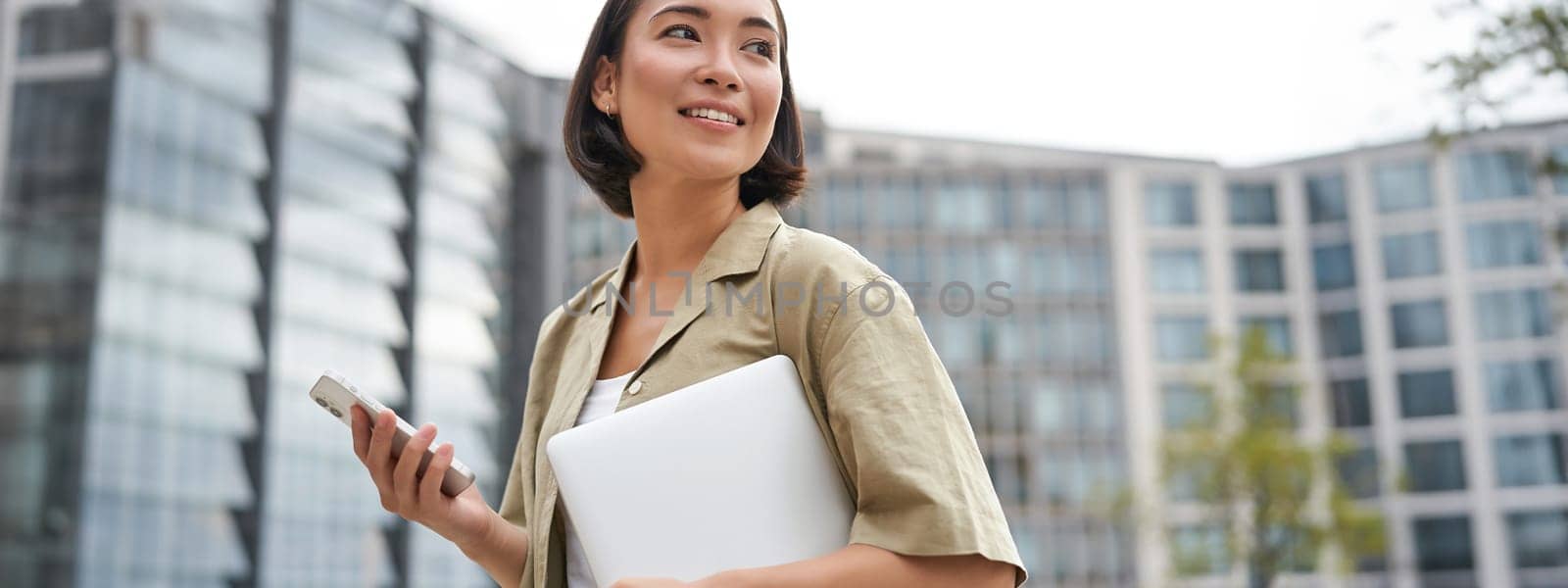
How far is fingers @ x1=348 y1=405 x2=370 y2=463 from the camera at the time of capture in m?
1.53

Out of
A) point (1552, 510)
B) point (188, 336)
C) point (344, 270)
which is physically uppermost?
point (344, 270)

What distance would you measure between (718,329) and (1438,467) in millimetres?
54725

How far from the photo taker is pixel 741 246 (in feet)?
5.23

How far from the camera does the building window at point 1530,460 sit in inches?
1923

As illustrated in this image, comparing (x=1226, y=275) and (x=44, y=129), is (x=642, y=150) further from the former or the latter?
(x=1226, y=275)

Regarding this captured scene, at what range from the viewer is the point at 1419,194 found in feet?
169

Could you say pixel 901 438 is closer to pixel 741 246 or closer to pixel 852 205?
pixel 741 246

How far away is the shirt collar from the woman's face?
59mm

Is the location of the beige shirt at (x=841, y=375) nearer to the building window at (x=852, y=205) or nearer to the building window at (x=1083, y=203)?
the building window at (x=852, y=205)

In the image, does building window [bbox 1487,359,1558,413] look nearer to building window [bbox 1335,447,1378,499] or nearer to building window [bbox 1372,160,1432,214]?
building window [bbox 1335,447,1378,499]

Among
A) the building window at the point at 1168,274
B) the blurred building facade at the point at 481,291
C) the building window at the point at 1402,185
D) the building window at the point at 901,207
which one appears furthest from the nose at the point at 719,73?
the building window at the point at 1402,185

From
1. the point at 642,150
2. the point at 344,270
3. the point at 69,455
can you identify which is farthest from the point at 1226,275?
the point at 642,150

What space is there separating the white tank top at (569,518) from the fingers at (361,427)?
225mm

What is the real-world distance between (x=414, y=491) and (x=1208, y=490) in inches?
1304
